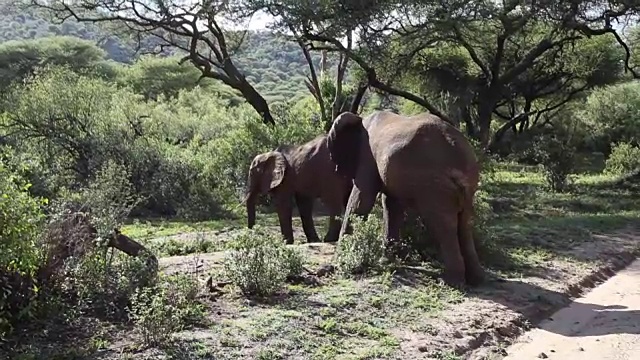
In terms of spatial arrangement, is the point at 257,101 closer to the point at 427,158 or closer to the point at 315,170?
the point at 315,170

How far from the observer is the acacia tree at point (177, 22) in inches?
794

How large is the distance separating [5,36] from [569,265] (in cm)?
9561

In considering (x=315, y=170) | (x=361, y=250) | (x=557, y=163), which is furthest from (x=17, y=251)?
(x=557, y=163)

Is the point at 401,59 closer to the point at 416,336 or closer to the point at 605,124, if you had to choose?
the point at 416,336

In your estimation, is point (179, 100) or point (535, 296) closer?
point (535, 296)

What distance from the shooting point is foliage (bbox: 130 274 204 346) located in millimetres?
5359

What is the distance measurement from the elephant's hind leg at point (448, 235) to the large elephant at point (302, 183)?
122 inches

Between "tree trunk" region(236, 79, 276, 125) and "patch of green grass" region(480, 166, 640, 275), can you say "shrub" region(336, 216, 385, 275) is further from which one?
"tree trunk" region(236, 79, 276, 125)

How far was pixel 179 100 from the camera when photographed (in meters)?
36.0

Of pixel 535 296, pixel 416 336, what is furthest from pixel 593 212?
pixel 416 336

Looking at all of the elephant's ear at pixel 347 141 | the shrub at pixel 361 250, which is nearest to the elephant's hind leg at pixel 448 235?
the shrub at pixel 361 250

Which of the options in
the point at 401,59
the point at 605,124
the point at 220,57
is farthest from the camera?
the point at 605,124

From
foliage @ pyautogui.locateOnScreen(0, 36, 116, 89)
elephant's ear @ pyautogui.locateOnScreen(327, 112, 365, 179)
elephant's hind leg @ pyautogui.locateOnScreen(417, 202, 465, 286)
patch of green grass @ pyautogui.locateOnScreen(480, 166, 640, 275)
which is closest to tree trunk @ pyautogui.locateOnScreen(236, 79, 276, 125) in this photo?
patch of green grass @ pyautogui.locateOnScreen(480, 166, 640, 275)

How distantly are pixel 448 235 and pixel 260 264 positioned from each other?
85.6 inches
